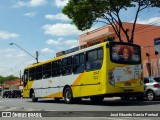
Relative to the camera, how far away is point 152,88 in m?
22.4

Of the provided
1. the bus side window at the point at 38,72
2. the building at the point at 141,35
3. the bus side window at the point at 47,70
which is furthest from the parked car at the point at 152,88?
the building at the point at 141,35

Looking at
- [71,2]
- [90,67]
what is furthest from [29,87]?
[90,67]

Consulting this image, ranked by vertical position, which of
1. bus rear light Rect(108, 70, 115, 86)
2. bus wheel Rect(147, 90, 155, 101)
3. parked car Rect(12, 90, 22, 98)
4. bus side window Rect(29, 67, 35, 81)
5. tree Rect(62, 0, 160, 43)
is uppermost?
tree Rect(62, 0, 160, 43)

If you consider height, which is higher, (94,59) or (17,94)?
(94,59)

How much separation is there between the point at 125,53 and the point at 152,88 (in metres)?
4.26

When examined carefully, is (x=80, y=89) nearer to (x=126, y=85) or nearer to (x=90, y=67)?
(x=90, y=67)

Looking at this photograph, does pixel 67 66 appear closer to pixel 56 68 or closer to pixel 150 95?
pixel 56 68

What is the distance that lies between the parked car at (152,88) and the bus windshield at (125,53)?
10.3 ft

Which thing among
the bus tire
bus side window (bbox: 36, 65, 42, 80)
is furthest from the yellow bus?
bus side window (bbox: 36, 65, 42, 80)

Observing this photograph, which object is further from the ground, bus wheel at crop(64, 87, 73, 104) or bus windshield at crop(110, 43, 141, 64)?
bus windshield at crop(110, 43, 141, 64)

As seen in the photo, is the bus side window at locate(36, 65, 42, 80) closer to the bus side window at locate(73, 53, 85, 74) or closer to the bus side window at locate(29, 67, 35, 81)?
the bus side window at locate(29, 67, 35, 81)

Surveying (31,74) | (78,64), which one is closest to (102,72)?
(78,64)

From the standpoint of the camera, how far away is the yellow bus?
1861 centimetres

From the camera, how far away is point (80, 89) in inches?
822
